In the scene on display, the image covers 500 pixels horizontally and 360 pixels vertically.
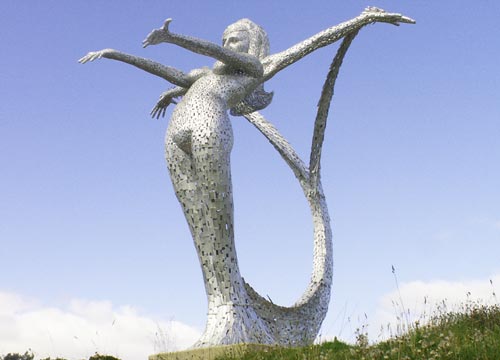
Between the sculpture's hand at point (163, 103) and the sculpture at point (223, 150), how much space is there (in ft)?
0.05

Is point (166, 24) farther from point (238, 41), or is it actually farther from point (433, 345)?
point (433, 345)

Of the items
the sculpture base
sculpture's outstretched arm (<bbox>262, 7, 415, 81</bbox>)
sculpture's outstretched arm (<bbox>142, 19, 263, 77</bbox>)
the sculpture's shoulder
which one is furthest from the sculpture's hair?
the sculpture base

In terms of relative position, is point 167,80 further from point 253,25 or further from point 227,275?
point 227,275

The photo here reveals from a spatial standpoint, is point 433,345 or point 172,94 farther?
point 172,94

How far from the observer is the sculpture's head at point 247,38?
10945 millimetres

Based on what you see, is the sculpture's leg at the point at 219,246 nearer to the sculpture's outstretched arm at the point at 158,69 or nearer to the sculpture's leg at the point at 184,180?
the sculpture's leg at the point at 184,180

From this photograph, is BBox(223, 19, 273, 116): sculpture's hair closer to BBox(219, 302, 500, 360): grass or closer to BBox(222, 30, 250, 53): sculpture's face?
BBox(222, 30, 250, 53): sculpture's face

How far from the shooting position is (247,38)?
11.0m

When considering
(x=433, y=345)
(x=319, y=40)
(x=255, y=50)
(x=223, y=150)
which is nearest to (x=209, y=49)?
(x=255, y=50)

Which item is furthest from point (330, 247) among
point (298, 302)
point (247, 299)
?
point (247, 299)

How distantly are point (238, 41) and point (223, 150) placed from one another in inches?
82.6

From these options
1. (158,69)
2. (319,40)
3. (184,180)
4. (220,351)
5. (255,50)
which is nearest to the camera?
(220,351)

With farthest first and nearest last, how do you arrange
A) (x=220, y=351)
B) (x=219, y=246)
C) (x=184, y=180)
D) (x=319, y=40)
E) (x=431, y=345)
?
1. (x=319, y=40)
2. (x=184, y=180)
3. (x=219, y=246)
4. (x=220, y=351)
5. (x=431, y=345)

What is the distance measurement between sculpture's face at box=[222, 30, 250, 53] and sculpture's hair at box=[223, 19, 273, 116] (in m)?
0.05
